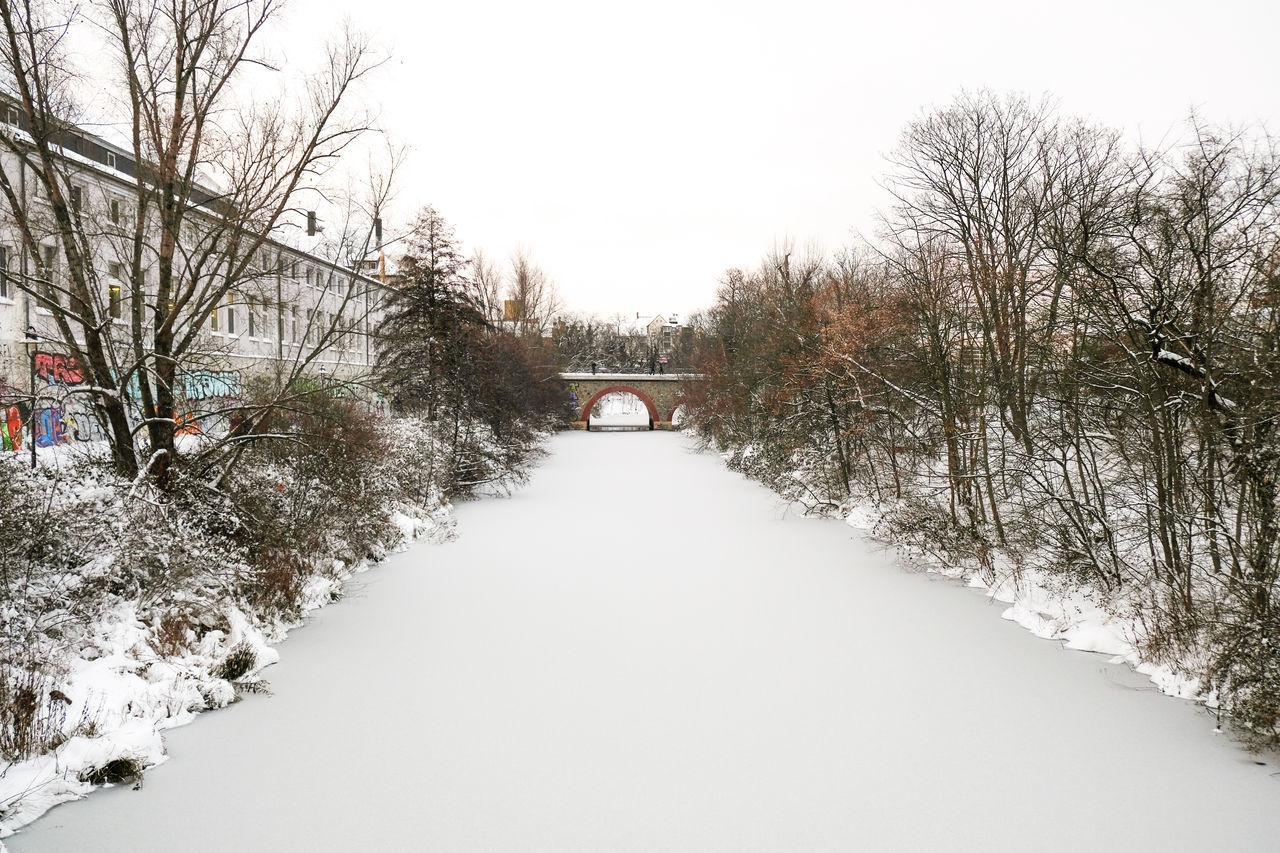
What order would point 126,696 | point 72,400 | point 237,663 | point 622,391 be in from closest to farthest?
point 126,696
point 237,663
point 72,400
point 622,391

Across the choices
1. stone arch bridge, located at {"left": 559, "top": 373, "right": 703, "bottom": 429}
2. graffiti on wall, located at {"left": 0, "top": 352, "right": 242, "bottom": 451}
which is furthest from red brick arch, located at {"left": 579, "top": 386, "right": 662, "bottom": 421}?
graffiti on wall, located at {"left": 0, "top": 352, "right": 242, "bottom": 451}

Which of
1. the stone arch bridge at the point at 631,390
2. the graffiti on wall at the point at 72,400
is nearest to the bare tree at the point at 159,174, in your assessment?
the graffiti on wall at the point at 72,400

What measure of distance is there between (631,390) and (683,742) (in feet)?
170

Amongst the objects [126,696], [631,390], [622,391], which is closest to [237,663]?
[126,696]

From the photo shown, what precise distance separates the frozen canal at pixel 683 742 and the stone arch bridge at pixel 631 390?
46.0 m

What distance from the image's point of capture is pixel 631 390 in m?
58.0

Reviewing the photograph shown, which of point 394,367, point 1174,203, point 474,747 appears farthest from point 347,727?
point 394,367

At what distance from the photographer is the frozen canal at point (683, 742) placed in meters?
5.16

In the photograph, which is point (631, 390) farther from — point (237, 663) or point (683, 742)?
point (683, 742)

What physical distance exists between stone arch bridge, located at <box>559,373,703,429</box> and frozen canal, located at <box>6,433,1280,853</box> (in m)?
46.0

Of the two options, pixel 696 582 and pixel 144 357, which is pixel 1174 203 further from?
pixel 144 357

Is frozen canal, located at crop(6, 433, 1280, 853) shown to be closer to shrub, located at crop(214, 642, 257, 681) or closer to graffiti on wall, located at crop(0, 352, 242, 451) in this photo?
shrub, located at crop(214, 642, 257, 681)

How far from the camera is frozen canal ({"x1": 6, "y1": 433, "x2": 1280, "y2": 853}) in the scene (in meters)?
5.16

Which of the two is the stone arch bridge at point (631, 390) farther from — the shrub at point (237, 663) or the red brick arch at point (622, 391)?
the shrub at point (237, 663)
